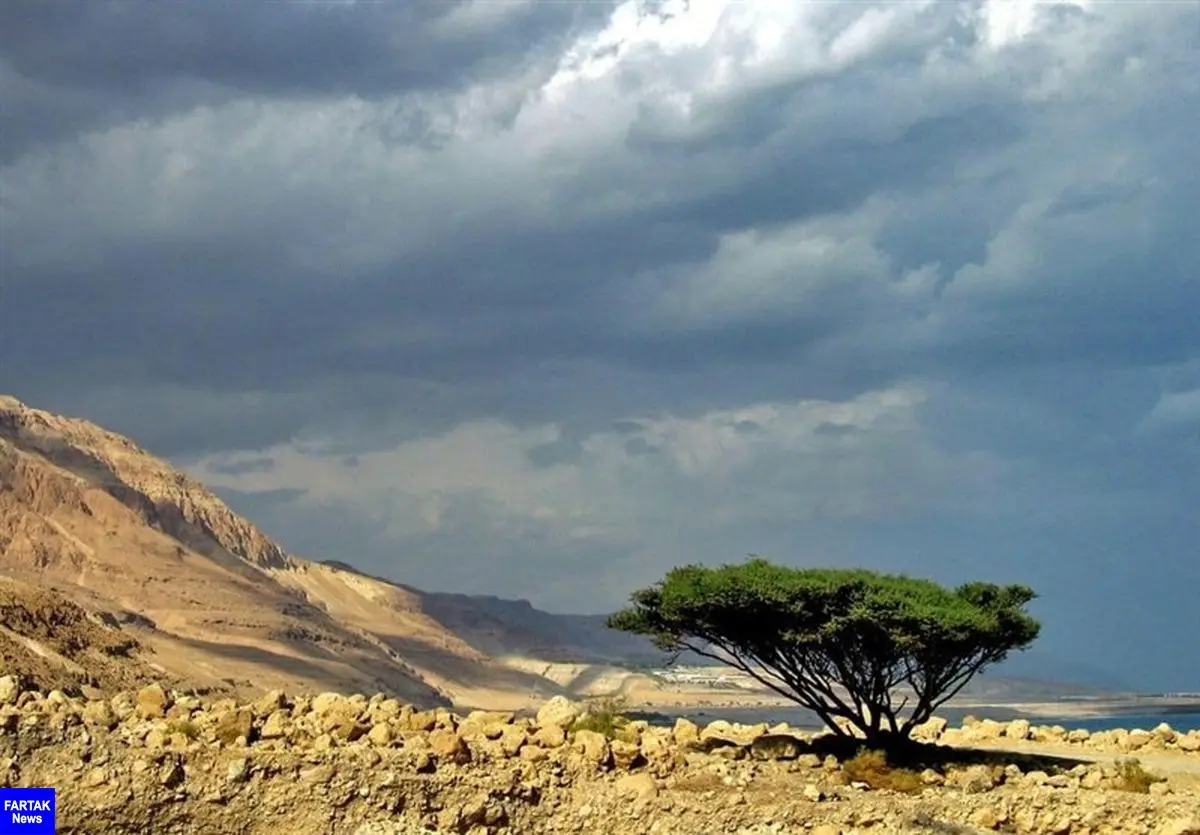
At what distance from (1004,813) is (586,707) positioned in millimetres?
11432

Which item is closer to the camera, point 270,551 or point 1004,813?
point 1004,813

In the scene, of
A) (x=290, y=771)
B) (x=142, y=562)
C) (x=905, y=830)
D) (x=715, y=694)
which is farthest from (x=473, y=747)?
(x=715, y=694)

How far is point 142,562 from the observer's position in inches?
4906

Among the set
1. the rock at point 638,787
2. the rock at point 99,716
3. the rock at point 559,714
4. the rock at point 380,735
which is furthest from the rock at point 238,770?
the rock at point 559,714

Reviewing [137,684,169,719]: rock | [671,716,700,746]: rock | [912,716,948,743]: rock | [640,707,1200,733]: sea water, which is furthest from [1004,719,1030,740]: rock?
[640,707,1200,733]: sea water

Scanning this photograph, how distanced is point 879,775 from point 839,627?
10.6ft

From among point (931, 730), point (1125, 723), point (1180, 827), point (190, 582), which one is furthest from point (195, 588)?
point (1180, 827)

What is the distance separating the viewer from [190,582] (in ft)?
401

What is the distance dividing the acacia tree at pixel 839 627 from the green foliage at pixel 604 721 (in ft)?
6.86

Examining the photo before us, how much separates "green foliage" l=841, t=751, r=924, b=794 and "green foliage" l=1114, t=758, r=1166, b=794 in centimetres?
439

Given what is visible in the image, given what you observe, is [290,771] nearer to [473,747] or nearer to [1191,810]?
[473,747]

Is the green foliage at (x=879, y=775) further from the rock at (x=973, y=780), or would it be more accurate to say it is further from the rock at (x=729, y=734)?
the rock at (x=729, y=734)

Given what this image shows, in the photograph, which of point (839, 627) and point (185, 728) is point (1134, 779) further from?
point (185, 728)

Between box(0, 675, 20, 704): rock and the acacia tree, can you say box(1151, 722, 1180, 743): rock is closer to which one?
the acacia tree
